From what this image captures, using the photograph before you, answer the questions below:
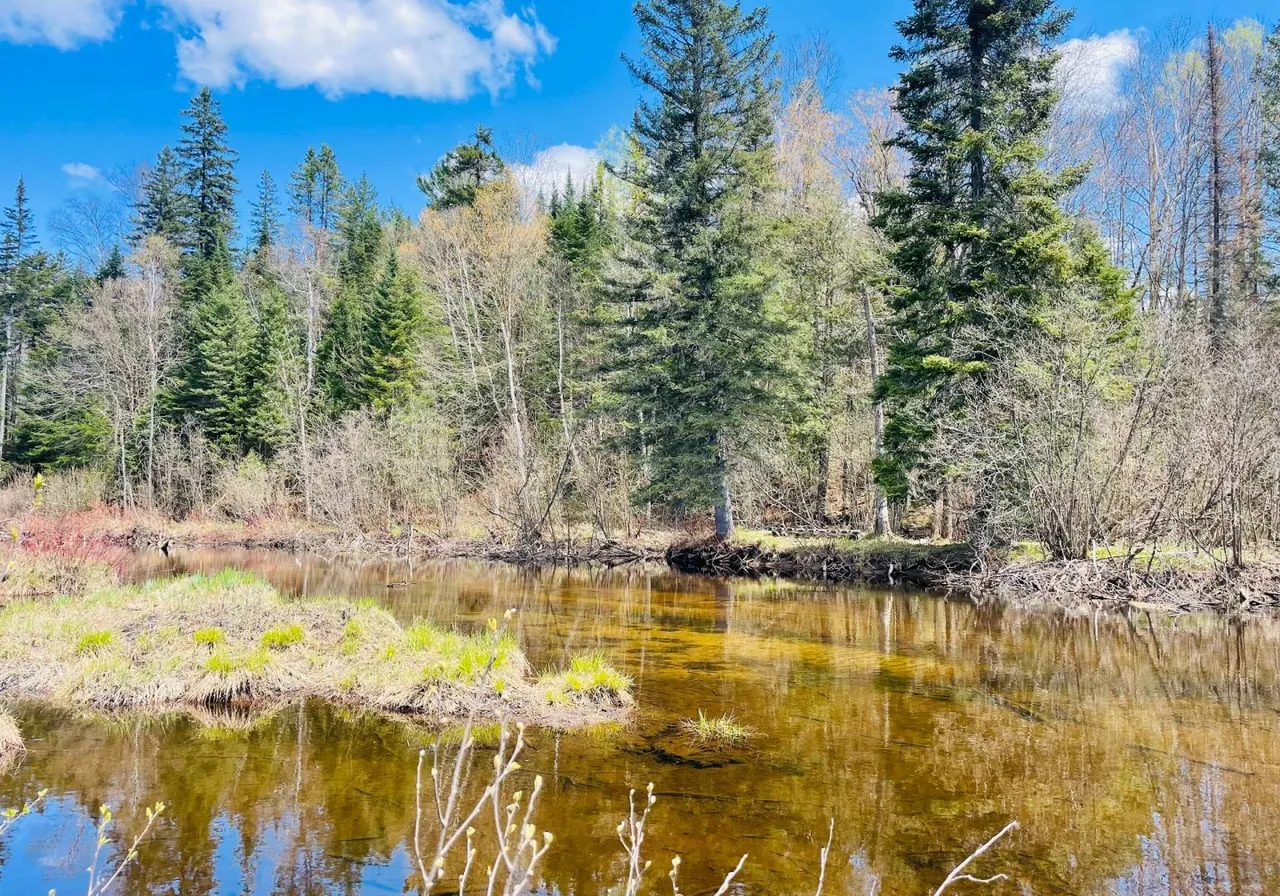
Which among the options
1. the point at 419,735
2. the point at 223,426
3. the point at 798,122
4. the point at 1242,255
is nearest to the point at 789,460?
the point at 798,122

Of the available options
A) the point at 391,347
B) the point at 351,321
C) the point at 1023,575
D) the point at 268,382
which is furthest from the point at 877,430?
the point at 268,382

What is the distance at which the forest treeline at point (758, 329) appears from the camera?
16953 mm

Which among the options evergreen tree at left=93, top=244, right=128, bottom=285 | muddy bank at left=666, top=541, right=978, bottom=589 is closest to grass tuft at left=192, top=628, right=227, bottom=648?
muddy bank at left=666, top=541, right=978, bottom=589

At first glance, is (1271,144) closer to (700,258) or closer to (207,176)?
(700,258)

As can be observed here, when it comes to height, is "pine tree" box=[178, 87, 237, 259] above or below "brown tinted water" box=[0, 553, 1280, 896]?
above

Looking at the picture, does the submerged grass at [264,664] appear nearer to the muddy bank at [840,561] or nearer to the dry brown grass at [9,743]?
the dry brown grass at [9,743]

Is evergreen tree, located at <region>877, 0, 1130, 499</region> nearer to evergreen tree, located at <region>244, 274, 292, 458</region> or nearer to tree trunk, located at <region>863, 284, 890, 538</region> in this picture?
tree trunk, located at <region>863, 284, 890, 538</region>

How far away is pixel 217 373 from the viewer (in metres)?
39.5

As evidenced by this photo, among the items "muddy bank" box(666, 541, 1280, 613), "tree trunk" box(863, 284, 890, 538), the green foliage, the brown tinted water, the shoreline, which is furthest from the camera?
"tree trunk" box(863, 284, 890, 538)

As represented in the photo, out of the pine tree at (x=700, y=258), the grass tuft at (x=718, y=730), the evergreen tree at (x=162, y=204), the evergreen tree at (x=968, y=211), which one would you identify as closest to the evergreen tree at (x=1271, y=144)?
the evergreen tree at (x=968, y=211)

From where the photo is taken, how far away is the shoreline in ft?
49.2

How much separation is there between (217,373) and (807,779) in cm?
4060

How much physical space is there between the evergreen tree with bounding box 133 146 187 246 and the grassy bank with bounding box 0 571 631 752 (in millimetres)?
48550

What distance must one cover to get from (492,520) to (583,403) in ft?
24.6
